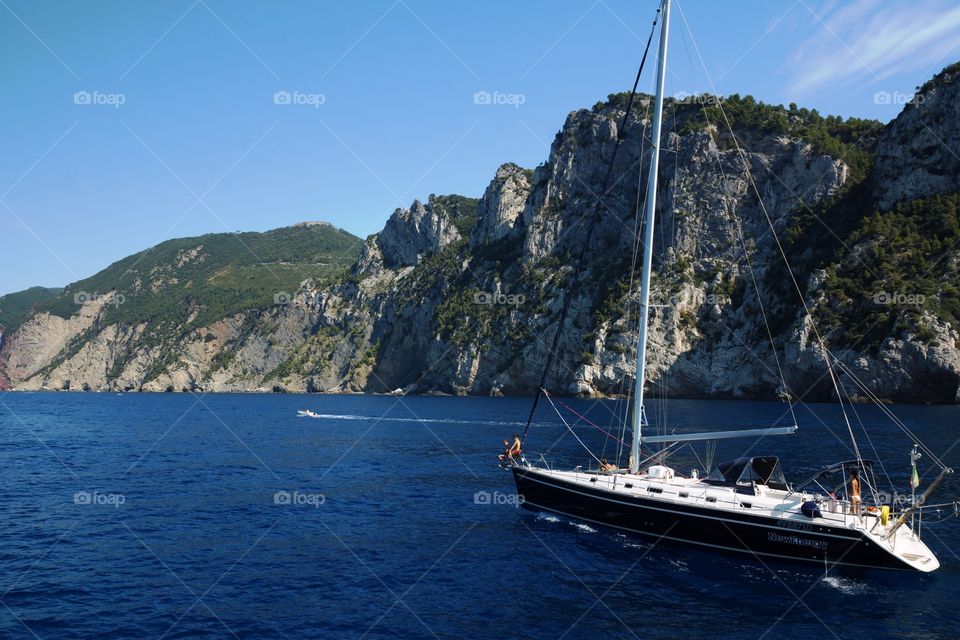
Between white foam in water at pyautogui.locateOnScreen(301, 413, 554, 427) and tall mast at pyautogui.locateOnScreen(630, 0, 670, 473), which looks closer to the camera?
tall mast at pyautogui.locateOnScreen(630, 0, 670, 473)

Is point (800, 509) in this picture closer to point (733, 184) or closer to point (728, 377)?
point (728, 377)

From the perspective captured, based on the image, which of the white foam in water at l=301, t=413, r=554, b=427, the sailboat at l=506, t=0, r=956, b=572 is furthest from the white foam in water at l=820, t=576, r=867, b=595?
the white foam in water at l=301, t=413, r=554, b=427

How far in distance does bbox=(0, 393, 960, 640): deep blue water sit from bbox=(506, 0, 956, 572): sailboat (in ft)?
2.21

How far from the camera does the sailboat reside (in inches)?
787

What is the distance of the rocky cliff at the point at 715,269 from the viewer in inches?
3388

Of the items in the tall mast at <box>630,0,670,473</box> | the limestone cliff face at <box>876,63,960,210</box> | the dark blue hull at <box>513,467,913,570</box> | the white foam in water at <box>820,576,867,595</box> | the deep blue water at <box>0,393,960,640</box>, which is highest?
the limestone cliff face at <box>876,63,960,210</box>

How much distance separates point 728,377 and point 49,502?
93258 mm

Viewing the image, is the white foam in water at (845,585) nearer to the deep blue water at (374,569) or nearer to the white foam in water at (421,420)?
the deep blue water at (374,569)

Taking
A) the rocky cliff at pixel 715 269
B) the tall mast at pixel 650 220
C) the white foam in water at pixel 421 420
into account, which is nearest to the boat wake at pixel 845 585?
the tall mast at pixel 650 220

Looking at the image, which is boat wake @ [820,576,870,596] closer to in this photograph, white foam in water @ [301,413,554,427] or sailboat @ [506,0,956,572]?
sailboat @ [506,0,956,572]

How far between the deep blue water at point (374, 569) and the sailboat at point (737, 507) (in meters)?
0.67

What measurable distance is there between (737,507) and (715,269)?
98481mm

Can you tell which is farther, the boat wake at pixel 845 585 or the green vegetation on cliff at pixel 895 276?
the green vegetation on cliff at pixel 895 276

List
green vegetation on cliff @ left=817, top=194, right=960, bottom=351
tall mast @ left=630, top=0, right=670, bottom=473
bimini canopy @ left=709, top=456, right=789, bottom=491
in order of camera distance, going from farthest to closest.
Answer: green vegetation on cliff @ left=817, top=194, right=960, bottom=351 < tall mast @ left=630, top=0, right=670, bottom=473 < bimini canopy @ left=709, top=456, right=789, bottom=491
